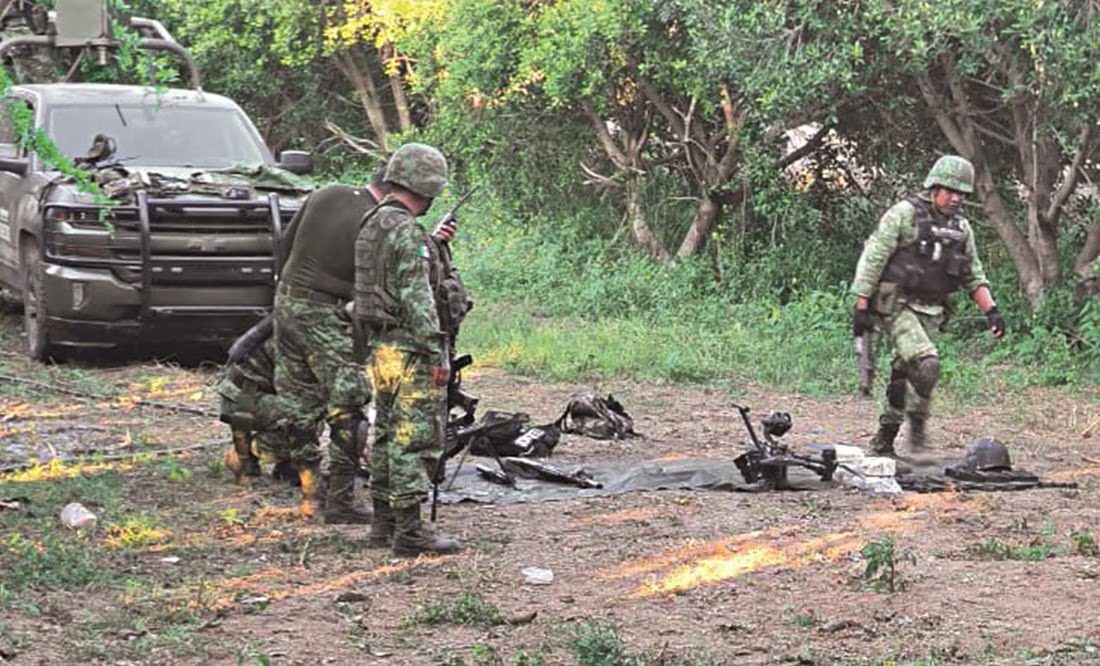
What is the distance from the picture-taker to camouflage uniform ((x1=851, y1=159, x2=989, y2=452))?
935 cm

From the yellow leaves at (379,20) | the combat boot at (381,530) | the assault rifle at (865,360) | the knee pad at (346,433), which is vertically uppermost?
the yellow leaves at (379,20)

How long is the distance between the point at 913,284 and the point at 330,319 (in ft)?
11.4

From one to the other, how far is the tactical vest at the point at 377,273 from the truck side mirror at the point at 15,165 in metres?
5.86

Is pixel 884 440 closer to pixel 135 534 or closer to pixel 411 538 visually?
pixel 411 538

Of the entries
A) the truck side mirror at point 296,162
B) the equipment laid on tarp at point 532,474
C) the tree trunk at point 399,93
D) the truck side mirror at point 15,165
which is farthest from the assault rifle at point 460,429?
the tree trunk at point 399,93

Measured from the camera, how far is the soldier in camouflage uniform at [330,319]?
7797 mm

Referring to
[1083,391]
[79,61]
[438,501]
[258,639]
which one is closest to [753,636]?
[258,639]

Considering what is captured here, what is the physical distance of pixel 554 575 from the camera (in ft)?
22.8

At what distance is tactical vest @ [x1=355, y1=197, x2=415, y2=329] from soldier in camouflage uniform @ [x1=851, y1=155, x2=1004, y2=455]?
3341 millimetres

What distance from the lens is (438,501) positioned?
8.27 metres

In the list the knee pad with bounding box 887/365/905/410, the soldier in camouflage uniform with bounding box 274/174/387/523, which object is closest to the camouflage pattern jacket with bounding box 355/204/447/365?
the soldier in camouflage uniform with bounding box 274/174/387/523

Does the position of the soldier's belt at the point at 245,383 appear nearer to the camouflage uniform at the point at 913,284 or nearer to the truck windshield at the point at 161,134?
the camouflage uniform at the point at 913,284

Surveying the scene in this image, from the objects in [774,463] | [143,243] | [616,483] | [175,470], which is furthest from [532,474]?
[143,243]

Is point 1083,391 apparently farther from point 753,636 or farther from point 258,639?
point 258,639
